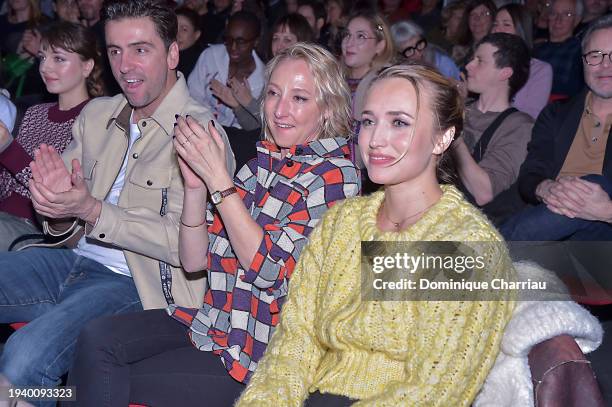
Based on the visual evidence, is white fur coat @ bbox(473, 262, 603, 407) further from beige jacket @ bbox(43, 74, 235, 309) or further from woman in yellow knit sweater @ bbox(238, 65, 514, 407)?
beige jacket @ bbox(43, 74, 235, 309)

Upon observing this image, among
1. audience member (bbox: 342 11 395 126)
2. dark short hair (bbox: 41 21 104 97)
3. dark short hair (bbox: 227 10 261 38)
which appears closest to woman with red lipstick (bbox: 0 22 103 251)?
dark short hair (bbox: 41 21 104 97)

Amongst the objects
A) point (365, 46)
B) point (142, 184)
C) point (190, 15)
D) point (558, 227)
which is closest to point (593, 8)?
Answer: point (365, 46)

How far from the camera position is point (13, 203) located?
3.49 metres

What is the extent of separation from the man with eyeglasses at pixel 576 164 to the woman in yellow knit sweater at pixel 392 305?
1.17 m

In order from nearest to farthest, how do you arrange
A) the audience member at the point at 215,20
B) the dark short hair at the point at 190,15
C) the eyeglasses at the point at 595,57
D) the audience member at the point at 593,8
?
the eyeglasses at the point at 595,57
the dark short hair at the point at 190,15
the audience member at the point at 593,8
the audience member at the point at 215,20

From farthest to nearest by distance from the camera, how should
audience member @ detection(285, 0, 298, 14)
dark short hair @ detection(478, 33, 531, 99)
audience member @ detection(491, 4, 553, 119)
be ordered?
audience member @ detection(285, 0, 298, 14)
audience member @ detection(491, 4, 553, 119)
dark short hair @ detection(478, 33, 531, 99)

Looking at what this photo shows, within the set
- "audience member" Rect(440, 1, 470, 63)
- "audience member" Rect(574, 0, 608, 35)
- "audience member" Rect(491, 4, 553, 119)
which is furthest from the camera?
"audience member" Rect(574, 0, 608, 35)

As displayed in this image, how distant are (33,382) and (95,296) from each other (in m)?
0.35

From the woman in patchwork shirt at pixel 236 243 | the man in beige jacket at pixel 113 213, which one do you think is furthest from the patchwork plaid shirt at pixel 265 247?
the man in beige jacket at pixel 113 213

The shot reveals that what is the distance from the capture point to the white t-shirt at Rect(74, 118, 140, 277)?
2.87m

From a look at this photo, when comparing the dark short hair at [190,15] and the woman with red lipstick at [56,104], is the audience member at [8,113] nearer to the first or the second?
the woman with red lipstick at [56,104]

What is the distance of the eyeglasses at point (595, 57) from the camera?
3.26 meters

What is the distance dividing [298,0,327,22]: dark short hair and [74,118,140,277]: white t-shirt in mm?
3745

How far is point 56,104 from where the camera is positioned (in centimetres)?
357
